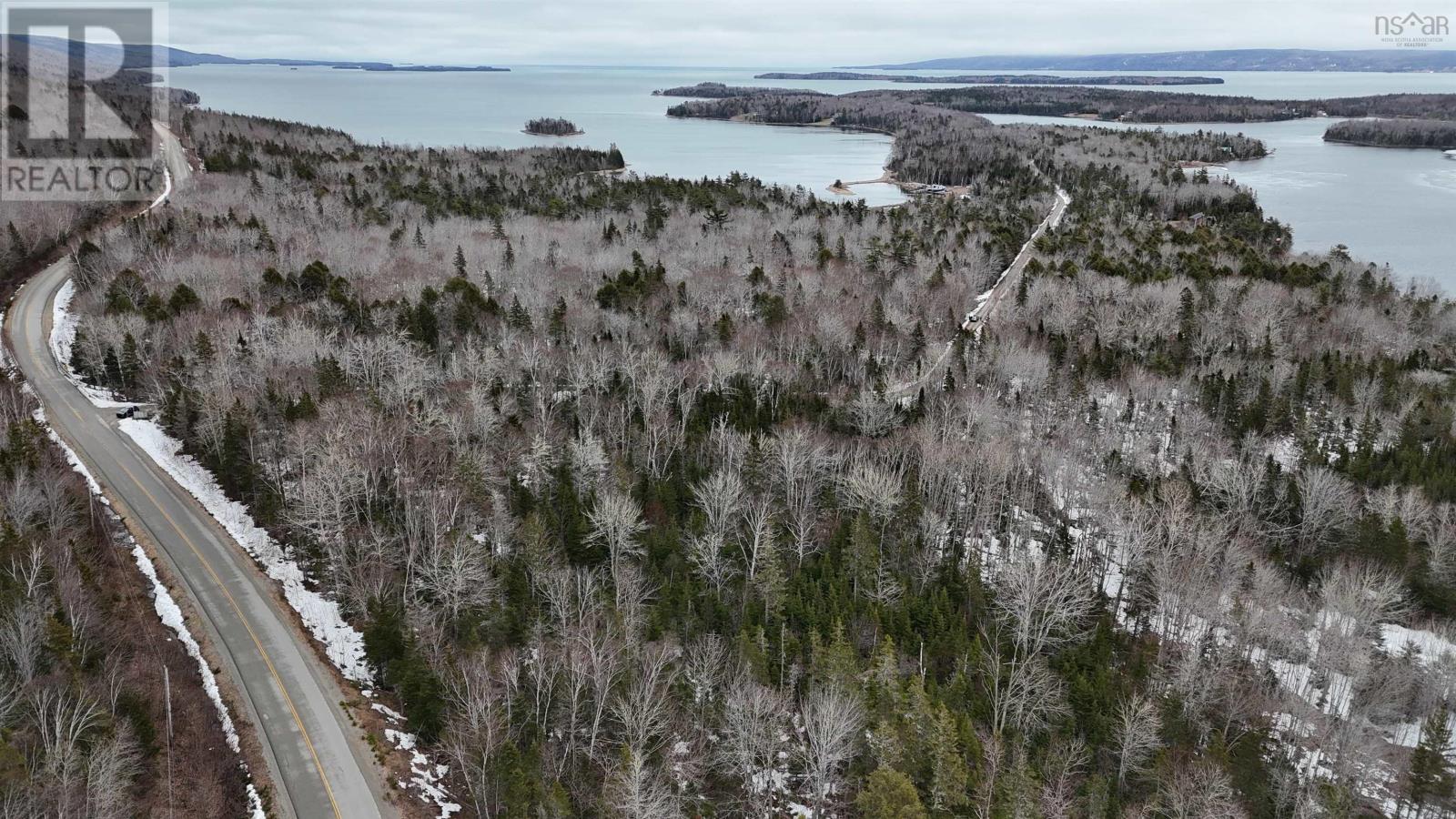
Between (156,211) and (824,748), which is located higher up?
(156,211)

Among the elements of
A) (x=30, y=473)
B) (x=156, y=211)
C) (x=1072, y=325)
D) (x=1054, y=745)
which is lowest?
(x=1054, y=745)

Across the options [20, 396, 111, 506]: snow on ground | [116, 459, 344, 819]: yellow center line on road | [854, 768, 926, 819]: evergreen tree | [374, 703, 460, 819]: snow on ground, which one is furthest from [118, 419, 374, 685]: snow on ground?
[854, 768, 926, 819]: evergreen tree

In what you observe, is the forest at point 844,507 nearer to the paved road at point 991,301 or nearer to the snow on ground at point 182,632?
the paved road at point 991,301

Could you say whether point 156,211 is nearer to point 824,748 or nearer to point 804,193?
point 804,193

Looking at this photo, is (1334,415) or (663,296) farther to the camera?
(663,296)

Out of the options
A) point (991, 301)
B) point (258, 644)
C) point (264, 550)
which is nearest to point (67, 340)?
point (264, 550)

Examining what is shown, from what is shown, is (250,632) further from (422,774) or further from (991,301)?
(991,301)

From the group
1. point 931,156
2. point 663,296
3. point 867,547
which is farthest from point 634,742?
point 931,156

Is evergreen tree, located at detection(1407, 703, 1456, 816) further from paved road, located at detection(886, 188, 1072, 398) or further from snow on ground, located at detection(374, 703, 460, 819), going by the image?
snow on ground, located at detection(374, 703, 460, 819)
